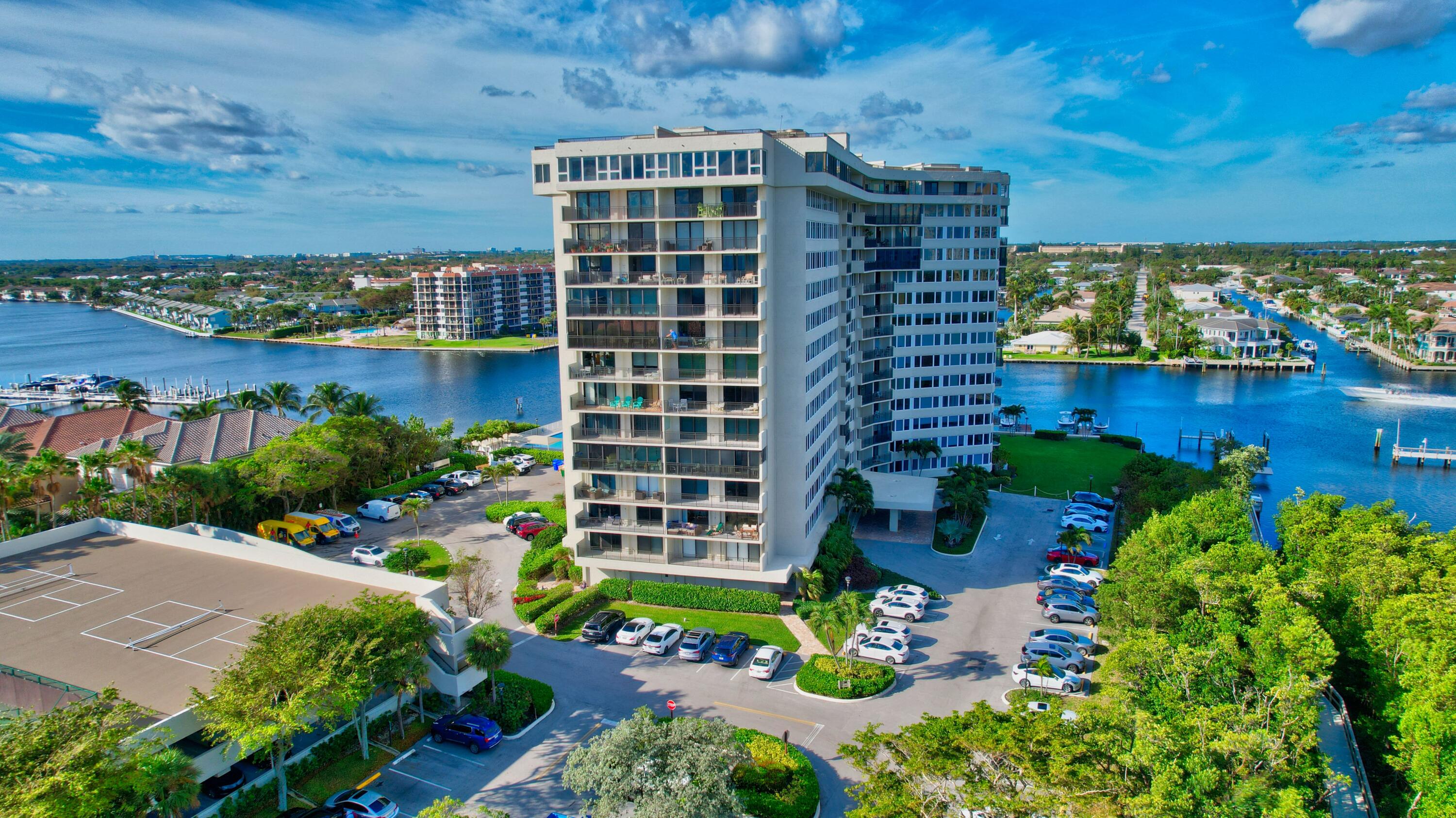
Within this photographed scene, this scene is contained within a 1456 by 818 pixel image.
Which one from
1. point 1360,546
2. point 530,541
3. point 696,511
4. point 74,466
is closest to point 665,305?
point 696,511

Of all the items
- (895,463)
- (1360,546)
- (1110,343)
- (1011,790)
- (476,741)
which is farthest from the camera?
(1110,343)

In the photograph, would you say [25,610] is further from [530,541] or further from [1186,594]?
[1186,594]

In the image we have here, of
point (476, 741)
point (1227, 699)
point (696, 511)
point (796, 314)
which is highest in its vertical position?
point (796, 314)

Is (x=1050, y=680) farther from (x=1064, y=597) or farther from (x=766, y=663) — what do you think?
(x=766, y=663)

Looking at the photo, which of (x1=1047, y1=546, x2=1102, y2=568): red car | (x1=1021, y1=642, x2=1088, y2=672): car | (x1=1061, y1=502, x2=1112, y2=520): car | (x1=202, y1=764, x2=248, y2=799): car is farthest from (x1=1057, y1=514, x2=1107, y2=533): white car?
(x1=202, y1=764, x2=248, y2=799): car

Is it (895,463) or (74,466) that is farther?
(895,463)

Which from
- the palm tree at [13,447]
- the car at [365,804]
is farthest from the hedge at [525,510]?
the palm tree at [13,447]
